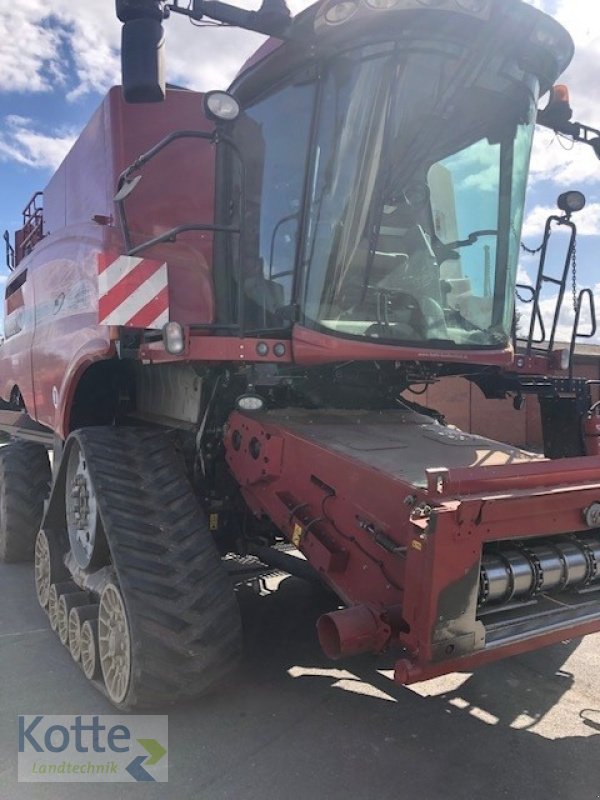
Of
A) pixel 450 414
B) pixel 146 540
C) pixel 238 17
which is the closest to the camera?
pixel 238 17

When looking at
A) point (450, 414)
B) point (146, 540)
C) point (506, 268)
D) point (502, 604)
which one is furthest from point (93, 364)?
point (450, 414)

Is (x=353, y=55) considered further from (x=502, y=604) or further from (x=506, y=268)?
(x=502, y=604)

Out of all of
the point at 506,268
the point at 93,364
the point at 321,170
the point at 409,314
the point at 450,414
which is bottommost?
the point at 450,414

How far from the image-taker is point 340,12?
3.22m

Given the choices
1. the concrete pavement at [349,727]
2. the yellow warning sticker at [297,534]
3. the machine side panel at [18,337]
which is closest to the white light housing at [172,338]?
the yellow warning sticker at [297,534]

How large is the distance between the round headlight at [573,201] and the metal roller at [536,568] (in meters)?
2.13

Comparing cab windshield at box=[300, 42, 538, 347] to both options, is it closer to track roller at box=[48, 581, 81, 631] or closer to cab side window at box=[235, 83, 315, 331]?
cab side window at box=[235, 83, 315, 331]

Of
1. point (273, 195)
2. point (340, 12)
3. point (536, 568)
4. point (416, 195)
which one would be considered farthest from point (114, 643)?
point (340, 12)

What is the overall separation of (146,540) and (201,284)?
5.18 feet

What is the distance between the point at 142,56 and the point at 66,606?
3121mm

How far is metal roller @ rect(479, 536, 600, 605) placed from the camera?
8.98 ft

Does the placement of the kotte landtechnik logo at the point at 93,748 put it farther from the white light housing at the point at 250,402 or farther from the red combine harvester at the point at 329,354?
the white light housing at the point at 250,402

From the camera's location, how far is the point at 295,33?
332cm

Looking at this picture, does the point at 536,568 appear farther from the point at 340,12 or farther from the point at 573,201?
the point at 340,12
